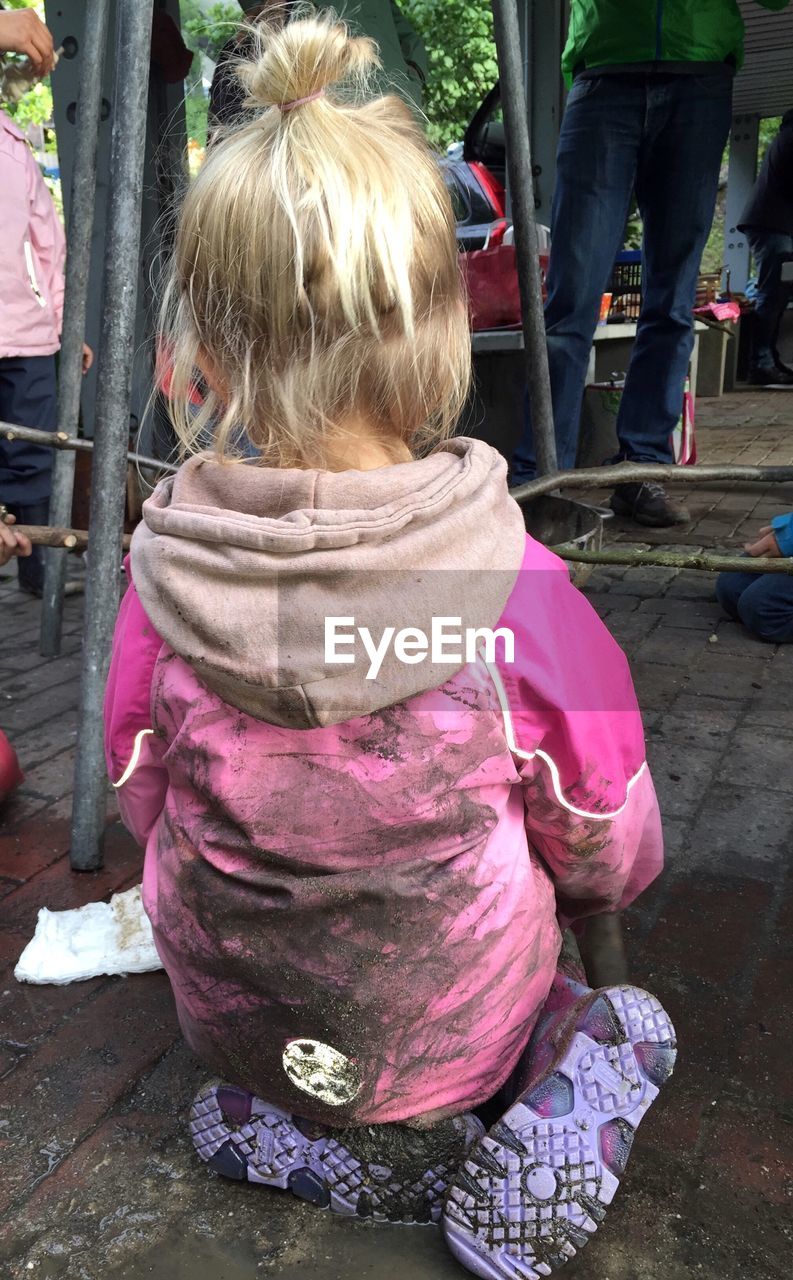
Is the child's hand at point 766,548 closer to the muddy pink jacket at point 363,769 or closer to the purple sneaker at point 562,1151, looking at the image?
the muddy pink jacket at point 363,769

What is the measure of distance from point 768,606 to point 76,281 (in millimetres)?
2101

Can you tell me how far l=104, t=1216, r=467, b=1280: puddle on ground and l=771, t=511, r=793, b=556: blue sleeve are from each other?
2.15 meters

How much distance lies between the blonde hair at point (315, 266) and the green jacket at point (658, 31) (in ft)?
9.25

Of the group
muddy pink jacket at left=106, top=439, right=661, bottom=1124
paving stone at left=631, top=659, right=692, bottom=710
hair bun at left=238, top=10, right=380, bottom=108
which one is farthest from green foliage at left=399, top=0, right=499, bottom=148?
muddy pink jacket at left=106, top=439, right=661, bottom=1124

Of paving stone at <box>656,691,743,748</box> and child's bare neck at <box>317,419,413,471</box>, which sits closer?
child's bare neck at <box>317,419,413,471</box>

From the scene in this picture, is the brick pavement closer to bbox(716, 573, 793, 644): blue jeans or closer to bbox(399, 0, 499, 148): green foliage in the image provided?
bbox(716, 573, 793, 644): blue jeans

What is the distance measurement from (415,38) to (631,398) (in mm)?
2483

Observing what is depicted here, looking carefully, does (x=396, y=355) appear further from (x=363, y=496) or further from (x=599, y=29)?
(x=599, y=29)

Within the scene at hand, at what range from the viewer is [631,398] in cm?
423

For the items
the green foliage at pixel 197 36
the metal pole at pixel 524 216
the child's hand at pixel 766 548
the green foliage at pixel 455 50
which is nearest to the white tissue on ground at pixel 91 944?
the metal pole at pixel 524 216

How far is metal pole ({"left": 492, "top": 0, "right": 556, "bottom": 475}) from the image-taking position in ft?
8.18

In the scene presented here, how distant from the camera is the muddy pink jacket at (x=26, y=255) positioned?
346cm

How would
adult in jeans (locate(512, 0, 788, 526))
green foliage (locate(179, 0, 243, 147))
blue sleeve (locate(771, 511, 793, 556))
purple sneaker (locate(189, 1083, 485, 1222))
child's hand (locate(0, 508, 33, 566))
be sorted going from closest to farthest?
purple sneaker (locate(189, 1083, 485, 1222)), child's hand (locate(0, 508, 33, 566)), blue sleeve (locate(771, 511, 793, 556)), adult in jeans (locate(512, 0, 788, 526)), green foliage (locate(179, 0, 243, 147))

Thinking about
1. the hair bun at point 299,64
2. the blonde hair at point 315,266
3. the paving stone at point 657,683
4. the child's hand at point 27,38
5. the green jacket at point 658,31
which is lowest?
the paving stone at point 657,683
